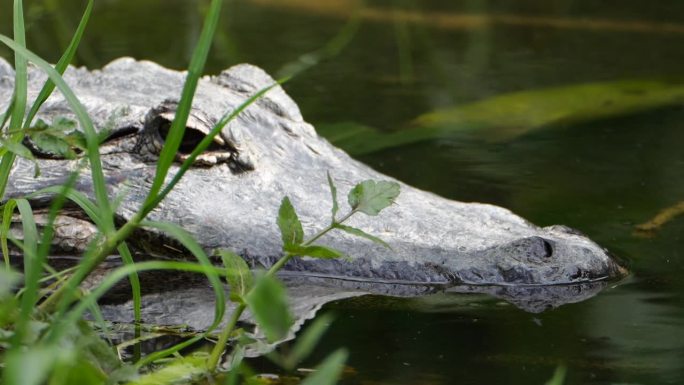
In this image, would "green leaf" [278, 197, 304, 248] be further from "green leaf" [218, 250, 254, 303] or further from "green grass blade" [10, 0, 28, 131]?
"green grass blade" [10, 0, 28, 131]

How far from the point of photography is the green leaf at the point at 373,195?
2.24 meters

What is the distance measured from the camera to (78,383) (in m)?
1.66

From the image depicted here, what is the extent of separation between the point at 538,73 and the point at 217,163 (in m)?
3.28

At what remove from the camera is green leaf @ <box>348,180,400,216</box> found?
2240 mm

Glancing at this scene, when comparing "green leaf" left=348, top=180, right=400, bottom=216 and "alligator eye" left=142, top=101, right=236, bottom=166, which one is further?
"alligator eye" left=142, top=101, right=236, bottom=166

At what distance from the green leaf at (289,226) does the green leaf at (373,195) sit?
13cm

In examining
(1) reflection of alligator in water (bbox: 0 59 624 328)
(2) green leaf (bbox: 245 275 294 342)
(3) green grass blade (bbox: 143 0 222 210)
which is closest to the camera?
(2) green leaf (bbox: 245 275 294 342)

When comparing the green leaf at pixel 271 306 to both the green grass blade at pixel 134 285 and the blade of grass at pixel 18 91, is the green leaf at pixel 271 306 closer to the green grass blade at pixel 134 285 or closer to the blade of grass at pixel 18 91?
the green grass blade at pixel 134 285

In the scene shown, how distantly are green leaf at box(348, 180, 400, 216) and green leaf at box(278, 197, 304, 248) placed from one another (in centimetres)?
13

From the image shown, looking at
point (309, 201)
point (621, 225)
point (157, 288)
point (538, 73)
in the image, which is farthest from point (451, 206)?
point (538, 73)

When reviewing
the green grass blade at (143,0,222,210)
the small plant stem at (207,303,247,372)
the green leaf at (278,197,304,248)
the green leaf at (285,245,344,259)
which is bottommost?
the small plant stem at (207,303,247,372)

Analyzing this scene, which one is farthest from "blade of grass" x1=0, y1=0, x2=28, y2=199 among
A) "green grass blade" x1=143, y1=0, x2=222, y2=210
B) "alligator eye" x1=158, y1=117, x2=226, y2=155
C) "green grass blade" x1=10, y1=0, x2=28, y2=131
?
"alligator eye" x1=158, y1=117, x2=226, y2=155

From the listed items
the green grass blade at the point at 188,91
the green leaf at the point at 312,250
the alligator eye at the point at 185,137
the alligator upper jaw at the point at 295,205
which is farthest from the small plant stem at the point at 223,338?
the alligator eye at the point at 185,137

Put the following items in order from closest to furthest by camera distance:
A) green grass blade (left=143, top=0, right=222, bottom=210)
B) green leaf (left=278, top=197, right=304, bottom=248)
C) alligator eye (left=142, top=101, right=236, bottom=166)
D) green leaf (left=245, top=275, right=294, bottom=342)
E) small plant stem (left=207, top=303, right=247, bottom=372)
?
green leaf (left=245, top=275, right=294, bottom=342)
green grass blade (left=143, top=0, right=222, bottom=210)
small plant stem (left=207, top=303, right=247, bottom=372)
green leaf (left=278, top=197, right=304, bottom=248)
alligator eye (left=142, top=101, right=236, bottom=166)
